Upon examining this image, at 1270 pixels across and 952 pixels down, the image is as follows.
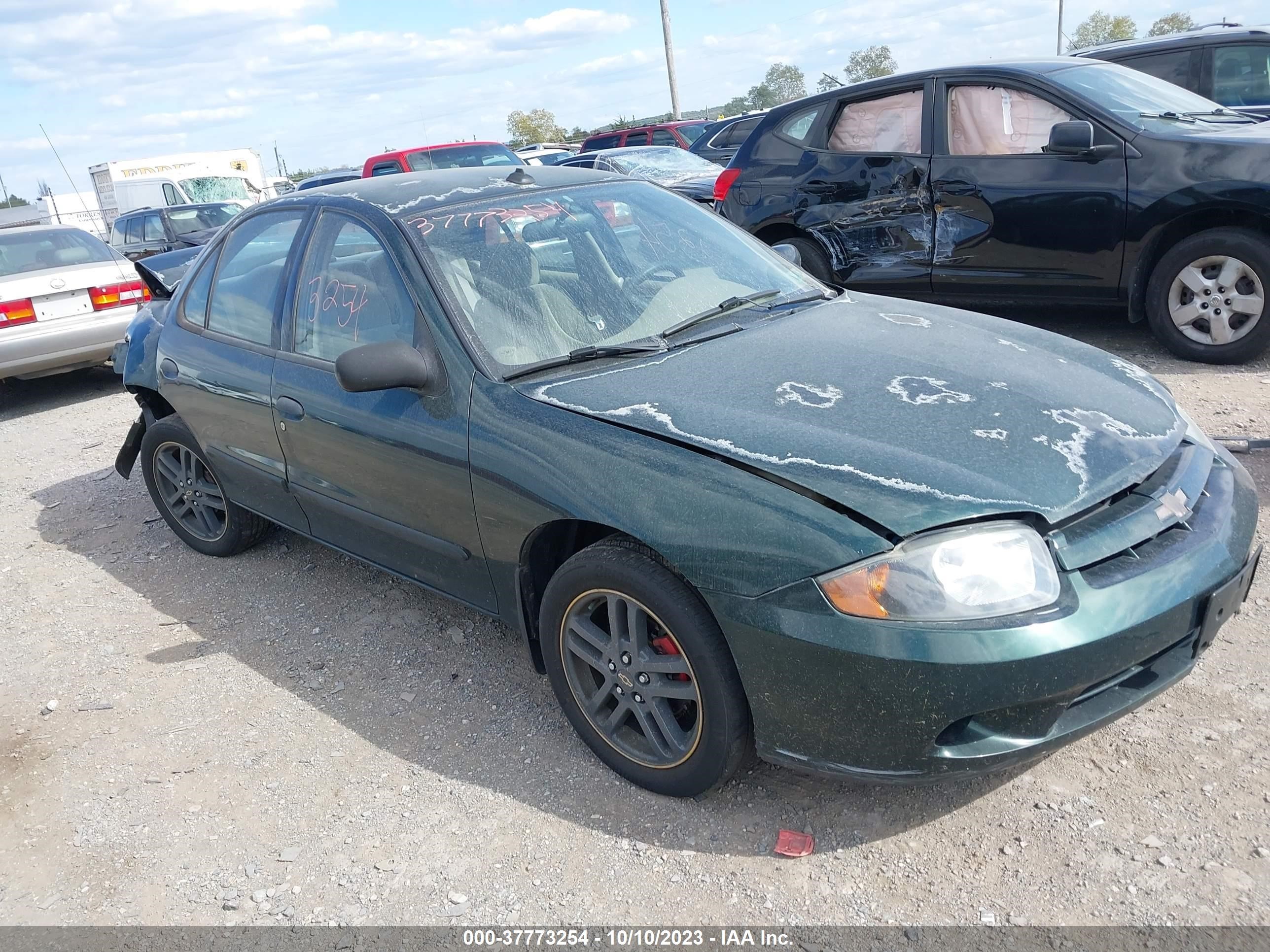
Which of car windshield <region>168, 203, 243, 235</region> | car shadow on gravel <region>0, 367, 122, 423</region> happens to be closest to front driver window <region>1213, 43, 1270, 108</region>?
car shadow on gravel <region>0, 367, 122, 423</region>

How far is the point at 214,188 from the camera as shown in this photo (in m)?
22.3

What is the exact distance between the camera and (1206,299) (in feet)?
18.5

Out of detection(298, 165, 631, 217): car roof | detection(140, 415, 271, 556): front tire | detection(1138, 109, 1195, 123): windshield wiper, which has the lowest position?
detection(140, 415, 271, 556): front tire

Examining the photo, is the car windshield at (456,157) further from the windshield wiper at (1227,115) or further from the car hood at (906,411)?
the car hood at (906,411)

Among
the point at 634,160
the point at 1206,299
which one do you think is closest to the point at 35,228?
the point at 634,160

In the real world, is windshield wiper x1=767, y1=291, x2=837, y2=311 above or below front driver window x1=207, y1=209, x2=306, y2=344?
below

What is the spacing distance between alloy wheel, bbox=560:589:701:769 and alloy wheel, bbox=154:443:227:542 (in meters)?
2.45

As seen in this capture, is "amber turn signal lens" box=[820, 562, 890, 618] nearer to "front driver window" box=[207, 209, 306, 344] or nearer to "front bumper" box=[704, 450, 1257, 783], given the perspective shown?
"front bumper" box=[704, 450, 1257, 783]

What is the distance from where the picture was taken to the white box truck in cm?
2233

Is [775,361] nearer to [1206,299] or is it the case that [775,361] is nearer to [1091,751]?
[1091,751]

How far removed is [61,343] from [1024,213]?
7.32 metres

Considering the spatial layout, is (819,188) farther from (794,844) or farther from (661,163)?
(661,163)

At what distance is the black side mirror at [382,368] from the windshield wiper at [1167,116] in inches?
192

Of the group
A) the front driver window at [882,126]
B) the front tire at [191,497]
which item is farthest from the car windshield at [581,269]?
the front driver window at [882,126]
